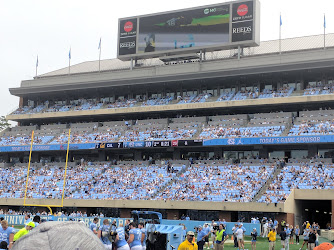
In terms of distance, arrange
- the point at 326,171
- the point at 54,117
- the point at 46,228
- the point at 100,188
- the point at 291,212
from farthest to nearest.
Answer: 1. the point at 54,117
2. the point at 100,188
3. the point at 326,171
4. the point at 291,212
5. the point at 46,228

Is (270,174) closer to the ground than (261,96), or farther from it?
closer to the ground

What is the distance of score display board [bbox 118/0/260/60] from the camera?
48.0 metres

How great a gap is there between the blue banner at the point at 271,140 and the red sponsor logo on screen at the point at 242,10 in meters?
13.4

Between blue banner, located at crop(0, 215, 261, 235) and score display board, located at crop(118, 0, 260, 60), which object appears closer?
blue banner, located at crop(0, 215, 261, 235)

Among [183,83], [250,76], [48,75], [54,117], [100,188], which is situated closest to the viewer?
[100,188]

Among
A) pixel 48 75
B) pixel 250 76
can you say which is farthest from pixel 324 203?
pixel 48 75

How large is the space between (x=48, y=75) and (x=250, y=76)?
28388mm

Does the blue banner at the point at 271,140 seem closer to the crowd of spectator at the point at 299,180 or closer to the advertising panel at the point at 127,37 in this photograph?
the crowd of spectator at the point at 299,180

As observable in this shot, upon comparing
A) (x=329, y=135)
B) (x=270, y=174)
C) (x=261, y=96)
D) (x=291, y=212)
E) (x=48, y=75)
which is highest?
(x=48, y=75)

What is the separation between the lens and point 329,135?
130ft

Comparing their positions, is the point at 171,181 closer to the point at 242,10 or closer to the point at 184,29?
the point at 184,29

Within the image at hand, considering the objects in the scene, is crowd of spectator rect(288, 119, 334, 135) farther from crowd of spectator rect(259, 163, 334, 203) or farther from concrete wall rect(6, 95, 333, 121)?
crowd of spectator rect(259, 163, 334, 203)

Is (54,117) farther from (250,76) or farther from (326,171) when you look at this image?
(326,171)

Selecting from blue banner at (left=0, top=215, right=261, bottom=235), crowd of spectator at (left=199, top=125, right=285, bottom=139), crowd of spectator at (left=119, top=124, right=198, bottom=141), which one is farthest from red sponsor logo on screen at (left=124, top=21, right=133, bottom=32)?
blue banner at (left=0, top=215, right=261, bottom=235)
